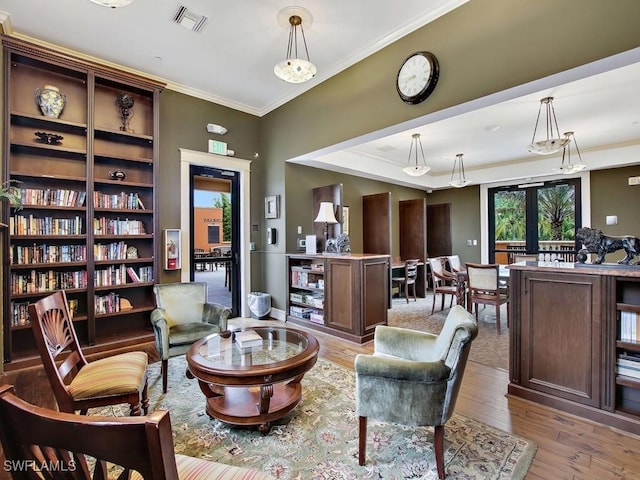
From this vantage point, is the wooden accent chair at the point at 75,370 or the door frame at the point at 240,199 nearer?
the wooden accent chair at the point at 75,370

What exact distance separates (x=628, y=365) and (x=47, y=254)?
5.30m

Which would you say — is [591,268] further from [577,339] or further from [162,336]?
[162,336]

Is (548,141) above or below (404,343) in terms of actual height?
above

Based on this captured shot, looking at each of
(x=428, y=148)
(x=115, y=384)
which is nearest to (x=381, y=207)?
(x=428, y=148)

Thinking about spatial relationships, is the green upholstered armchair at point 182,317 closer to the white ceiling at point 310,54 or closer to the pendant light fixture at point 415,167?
the white ceiling at point 310,54

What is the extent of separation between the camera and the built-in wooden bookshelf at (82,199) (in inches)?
125

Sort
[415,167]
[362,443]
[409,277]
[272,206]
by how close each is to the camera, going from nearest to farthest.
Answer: [362,443], [272,206], [415,167], [409,277]

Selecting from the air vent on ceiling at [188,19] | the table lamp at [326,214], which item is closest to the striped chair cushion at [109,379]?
the air vent on ceiling at [188,19]

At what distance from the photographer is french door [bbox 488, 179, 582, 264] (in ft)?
22.3

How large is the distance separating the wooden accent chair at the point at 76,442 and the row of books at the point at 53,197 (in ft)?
11.5

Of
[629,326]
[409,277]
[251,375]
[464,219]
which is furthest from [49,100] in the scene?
[464,219]

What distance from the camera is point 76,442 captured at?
2.08ft

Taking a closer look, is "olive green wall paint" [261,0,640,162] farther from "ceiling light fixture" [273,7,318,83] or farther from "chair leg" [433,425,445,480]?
"chair leg" [433,425,445,480]

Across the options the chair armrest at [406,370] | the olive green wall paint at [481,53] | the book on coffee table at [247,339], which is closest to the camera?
the chair armrest at [406,370]
